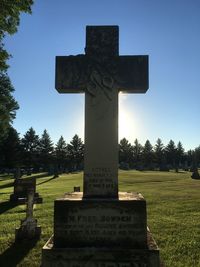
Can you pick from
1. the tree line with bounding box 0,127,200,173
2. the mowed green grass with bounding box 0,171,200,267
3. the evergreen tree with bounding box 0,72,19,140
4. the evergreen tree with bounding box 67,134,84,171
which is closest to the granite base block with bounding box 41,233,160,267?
the mowed green grass with bounding box 0,171,200,267

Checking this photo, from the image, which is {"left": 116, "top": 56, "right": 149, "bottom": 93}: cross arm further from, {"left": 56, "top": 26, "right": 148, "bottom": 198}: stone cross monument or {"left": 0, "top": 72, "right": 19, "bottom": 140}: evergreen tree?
{"left": 0, "top": 72, "right": 19, "bottom": 140}: evergreen tree

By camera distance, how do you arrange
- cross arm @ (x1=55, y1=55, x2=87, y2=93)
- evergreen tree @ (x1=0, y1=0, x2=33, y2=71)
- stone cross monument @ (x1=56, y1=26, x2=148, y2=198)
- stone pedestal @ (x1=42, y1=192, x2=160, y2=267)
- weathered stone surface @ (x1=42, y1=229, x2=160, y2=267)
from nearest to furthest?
weathered stone surface @ (x1=42, y1=229, x2=160, y2=267), stone pedestal @ (x1=42, y1=192, x2=160, y2=267), stone cross monument @ (x1=56, y1=26, x2=148, y2=198), cross arm @ (x1=55, y1=55, x2=87, y2=93), evergreen tree @ (x1=0, y1=0, x2=33, y2=71)

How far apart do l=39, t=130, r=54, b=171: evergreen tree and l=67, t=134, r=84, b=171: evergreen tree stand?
4.99m

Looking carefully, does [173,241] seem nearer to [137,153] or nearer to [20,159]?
[20,159]

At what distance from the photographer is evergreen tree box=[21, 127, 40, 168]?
92.1 metres

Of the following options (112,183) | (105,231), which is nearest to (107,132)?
(112,183)

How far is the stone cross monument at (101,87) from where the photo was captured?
5.96m

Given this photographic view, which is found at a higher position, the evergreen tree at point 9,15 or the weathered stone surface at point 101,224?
the evergreen tree at point 9,15

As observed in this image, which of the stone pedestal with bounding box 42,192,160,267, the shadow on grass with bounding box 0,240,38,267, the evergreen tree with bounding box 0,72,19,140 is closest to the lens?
the stone pedestal with bounding box 42,192,160,267

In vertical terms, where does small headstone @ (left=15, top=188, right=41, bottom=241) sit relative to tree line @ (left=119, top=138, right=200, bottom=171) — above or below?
below

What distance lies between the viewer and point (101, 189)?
5.93m

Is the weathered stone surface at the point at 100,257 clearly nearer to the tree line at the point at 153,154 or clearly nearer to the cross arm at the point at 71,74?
the cross arm at the point at 71,74

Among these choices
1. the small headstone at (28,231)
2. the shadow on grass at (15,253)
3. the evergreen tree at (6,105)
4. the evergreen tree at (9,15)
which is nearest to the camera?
the shadow on grass at (15,253)

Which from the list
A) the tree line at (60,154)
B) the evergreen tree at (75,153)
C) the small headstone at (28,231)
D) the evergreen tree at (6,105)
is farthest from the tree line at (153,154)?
the small headstone at (28,231)
